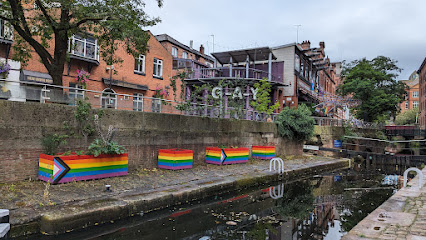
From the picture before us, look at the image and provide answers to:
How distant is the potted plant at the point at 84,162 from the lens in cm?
756

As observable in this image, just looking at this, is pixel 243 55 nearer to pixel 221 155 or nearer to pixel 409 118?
pixel 221 155

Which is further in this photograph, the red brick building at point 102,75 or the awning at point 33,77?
the awning at point 33,77

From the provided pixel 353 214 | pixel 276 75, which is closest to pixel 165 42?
pixel 276 75

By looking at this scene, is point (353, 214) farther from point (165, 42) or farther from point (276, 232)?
point (165, 42)

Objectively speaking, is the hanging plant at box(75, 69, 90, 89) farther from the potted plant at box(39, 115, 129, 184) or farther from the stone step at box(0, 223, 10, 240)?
the stone step at box(0, 223, 10, 240)

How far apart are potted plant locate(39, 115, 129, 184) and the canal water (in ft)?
7.84

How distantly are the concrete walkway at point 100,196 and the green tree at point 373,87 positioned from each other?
103 feet

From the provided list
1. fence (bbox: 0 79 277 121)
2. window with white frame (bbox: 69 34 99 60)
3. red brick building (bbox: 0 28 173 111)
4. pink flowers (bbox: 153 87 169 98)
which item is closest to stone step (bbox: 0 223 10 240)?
fence (bbox: 0 79 277 121)

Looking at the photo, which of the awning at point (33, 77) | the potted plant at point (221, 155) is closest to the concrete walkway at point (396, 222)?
the potted plant at point (221, 155)

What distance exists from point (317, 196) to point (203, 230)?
5569 millimetres

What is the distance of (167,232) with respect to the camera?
5.93 m

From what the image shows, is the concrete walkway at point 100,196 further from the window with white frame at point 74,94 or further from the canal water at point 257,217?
the window with white frame at point 74,94

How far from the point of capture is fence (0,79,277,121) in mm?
7811

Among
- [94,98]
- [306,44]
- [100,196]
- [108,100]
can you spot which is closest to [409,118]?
[306,44]
